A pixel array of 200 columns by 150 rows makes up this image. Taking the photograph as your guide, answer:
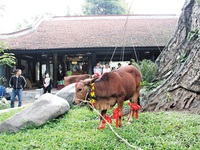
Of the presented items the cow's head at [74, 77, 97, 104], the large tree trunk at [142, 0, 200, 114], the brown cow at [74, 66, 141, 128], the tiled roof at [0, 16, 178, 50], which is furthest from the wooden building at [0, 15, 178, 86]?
the cow's head at [74, 77, 97, 104]

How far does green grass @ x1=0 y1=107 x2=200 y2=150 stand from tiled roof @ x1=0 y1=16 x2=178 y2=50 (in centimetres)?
836

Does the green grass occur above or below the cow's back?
below

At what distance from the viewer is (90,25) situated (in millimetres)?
17000

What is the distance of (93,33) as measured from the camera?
1507 cm

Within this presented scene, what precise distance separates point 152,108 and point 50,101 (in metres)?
2.46

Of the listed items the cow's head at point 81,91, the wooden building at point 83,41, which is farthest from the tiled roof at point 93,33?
the cow's head at point 81,91

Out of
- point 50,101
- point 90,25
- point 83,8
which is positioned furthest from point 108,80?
point 83,8

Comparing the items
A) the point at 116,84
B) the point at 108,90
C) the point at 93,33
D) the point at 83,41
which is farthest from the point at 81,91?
the point at 93,33

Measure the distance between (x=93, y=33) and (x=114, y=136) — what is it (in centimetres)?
1165

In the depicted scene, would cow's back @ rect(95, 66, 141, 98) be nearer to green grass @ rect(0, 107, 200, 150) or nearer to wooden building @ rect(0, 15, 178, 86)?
green grass @ rect(0, 107, 200, 150)

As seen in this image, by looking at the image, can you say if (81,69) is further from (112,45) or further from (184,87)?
(184,87)

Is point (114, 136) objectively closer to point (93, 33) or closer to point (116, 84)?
point (116, 84)

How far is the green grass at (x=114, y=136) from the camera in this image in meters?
3.68

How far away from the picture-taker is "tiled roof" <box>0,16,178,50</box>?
13.3 m
